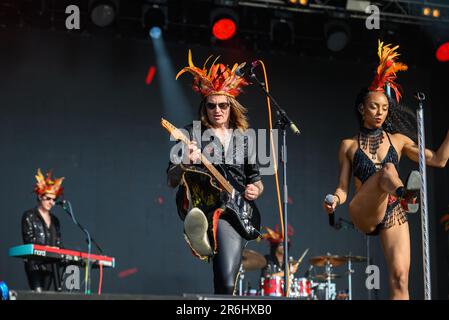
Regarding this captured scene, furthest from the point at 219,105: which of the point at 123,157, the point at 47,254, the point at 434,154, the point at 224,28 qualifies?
the point at 123,157

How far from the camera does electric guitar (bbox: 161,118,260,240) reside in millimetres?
4875

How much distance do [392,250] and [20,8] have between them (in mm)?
7369

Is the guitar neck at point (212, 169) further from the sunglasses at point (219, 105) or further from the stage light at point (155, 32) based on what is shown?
the stage light at point (155, 32)

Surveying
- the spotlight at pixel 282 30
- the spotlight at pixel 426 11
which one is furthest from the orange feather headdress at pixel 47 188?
the spotlight at pixel 426 11

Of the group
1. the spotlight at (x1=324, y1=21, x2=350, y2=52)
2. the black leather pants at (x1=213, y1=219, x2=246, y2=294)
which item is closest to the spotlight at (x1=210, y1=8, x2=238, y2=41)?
the spotlight at (x1=324, y1=21, x2=350, y2=52)

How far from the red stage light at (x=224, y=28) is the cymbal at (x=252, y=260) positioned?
10.1ft

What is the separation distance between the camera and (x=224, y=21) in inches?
404

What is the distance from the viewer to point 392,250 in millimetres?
4852

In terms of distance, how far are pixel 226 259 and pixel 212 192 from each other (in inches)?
19.4

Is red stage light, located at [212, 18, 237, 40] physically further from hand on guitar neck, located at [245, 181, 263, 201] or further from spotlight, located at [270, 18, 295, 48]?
hand on guitar neck, located at [245, 181, 263, 201]

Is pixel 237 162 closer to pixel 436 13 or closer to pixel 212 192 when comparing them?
pixel 212 192

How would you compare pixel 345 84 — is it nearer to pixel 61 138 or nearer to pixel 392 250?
pixel 61 138

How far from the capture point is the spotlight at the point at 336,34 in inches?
417
